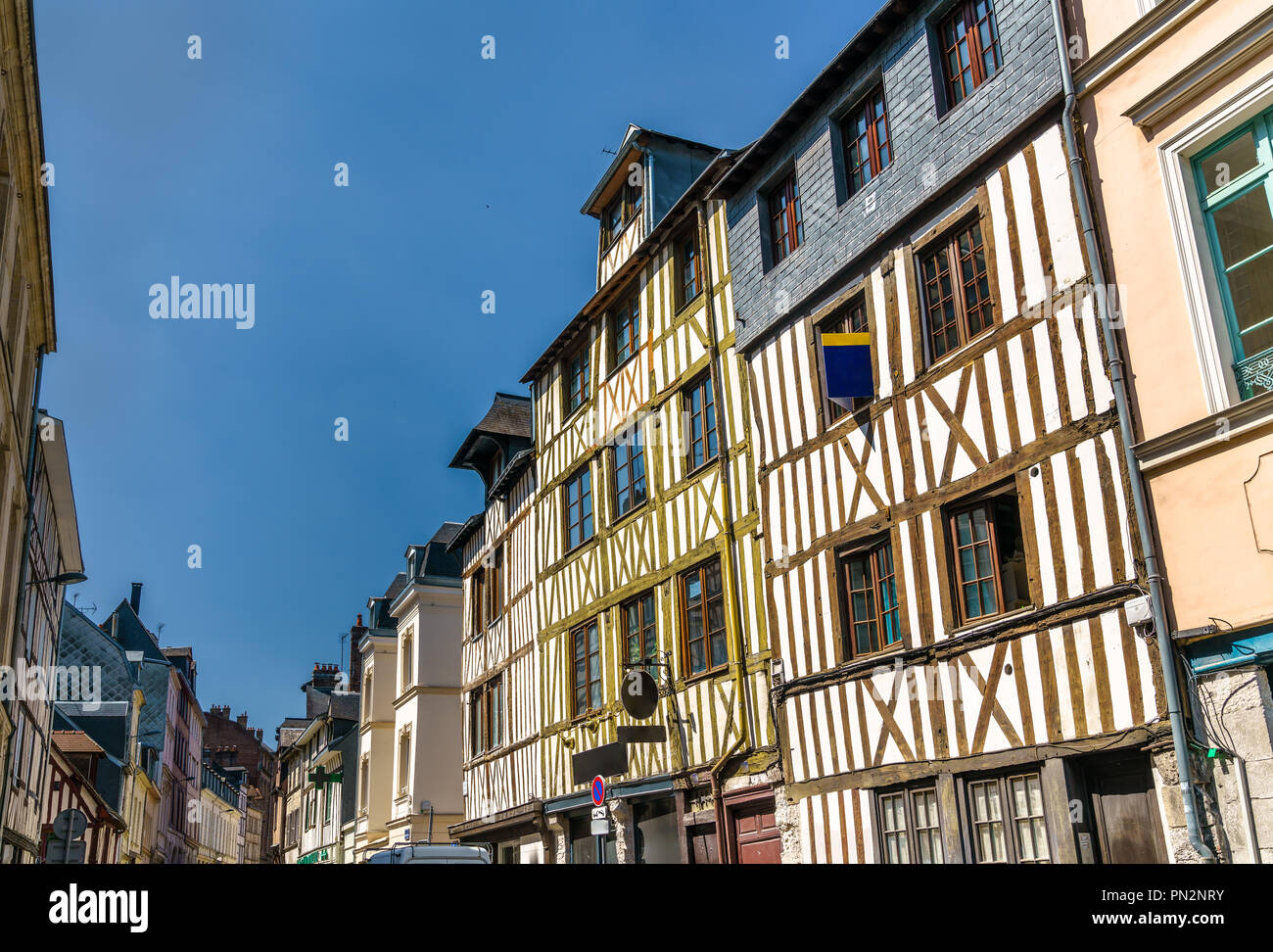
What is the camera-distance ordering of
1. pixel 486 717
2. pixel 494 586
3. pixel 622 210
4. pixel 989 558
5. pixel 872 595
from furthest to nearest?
pixel 494 586, pixel 486 717, pixel 622 210, pixel 872 595, pixel 989 558

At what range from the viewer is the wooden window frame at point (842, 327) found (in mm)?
11630

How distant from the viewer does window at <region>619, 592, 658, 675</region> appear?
51.1ft

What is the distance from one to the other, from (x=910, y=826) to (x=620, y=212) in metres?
11.3

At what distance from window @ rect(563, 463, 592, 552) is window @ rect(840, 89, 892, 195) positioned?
23.8 ft

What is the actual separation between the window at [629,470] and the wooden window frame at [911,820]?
647cm

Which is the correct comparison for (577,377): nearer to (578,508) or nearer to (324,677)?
(578,508)

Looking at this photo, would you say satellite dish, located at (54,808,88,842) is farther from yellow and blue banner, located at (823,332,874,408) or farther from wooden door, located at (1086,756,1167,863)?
wooden door, located at (1086,756,1167,863)

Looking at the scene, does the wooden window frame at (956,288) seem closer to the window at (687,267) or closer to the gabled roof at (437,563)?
the window at (687,267)

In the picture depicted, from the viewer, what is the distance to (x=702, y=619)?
1421 cm

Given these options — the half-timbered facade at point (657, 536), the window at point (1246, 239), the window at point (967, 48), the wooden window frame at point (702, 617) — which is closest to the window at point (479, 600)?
the half-timbered facade at point (657, 536)

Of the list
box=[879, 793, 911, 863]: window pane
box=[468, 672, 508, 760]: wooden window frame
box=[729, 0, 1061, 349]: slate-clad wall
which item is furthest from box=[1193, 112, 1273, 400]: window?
box=[468, 672, 508, 760]: wooden window frame

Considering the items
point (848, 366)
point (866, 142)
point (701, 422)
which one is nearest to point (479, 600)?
point (701, 422)

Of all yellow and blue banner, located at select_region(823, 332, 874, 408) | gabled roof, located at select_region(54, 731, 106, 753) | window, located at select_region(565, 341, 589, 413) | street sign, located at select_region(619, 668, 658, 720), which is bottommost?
street sign, located at select_region(619, 668, 658, 720)
